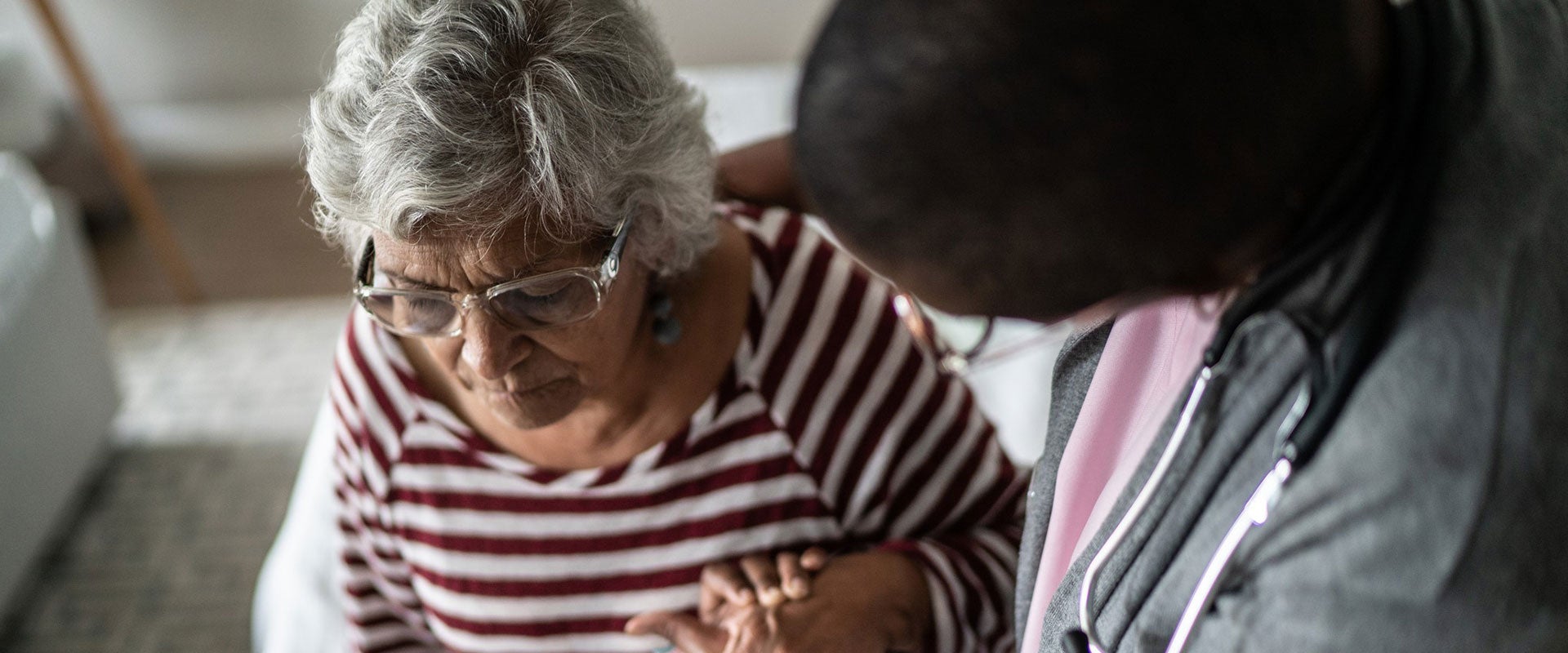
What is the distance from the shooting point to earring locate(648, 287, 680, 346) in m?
1.16

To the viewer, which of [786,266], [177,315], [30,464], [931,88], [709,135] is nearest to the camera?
[931,88]

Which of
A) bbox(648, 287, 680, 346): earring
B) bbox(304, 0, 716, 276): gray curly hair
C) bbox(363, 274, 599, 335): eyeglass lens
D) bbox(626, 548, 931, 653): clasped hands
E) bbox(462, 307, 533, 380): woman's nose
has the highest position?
bbox(304, 0, 716, 276): gray curly hair

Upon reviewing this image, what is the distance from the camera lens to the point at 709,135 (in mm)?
1116

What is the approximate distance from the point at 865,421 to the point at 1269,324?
2.05 ft

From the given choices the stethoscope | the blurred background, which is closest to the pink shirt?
the stethoscope

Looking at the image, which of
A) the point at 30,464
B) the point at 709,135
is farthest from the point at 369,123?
the point at 30,464

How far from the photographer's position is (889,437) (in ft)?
3.92

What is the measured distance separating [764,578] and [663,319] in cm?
29

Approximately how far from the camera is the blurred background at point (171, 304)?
208 cm

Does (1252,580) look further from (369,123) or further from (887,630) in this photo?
(369,123)

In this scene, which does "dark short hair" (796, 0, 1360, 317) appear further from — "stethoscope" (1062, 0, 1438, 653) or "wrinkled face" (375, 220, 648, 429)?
"wrinkled face" (375, 220, 648, 429)

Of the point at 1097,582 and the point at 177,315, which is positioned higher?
the point at 1097,582

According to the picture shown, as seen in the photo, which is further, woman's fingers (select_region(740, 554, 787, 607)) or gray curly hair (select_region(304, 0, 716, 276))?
woman's fingers (select_region(740, 554, 787, 607))

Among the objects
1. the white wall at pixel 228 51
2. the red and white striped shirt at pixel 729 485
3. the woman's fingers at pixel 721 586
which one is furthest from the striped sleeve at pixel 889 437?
the white wall at pixel 228 51
